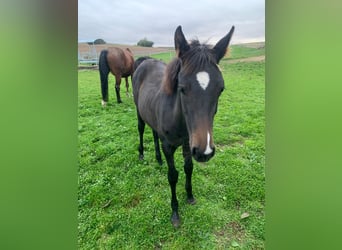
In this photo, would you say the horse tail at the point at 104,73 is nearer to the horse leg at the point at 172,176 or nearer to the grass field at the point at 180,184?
the grass field at the point at 180,184

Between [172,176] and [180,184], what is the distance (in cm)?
21

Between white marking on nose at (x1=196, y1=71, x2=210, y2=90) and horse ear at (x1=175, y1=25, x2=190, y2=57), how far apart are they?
0.45 ft

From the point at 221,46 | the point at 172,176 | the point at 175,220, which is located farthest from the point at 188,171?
the point at 221,46

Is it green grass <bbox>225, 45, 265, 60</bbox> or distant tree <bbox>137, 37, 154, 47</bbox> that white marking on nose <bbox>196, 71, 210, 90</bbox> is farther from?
distant tree <bbox>137, 37, 154, 47</bbox>

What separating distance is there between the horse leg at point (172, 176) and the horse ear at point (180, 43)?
491mm

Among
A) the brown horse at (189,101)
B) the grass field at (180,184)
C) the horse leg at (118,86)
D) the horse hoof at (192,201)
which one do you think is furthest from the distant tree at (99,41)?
the horse hoof at (192,201)

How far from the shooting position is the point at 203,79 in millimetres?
908
